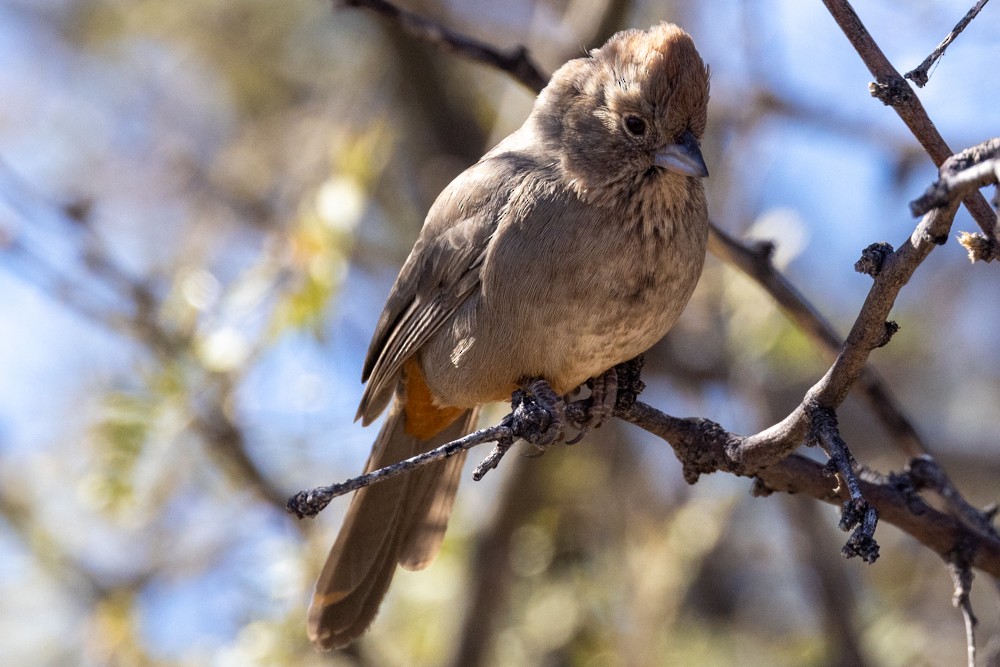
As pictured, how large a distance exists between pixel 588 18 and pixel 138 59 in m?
4.26

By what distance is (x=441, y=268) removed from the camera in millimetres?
4102

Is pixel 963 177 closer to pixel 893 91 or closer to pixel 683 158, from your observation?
pixel 893 91

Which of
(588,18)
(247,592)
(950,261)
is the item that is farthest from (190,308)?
(950,261)

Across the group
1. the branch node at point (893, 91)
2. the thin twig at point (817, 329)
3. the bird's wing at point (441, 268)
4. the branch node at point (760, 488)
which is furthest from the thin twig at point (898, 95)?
the bird's wing at point (441, 268)

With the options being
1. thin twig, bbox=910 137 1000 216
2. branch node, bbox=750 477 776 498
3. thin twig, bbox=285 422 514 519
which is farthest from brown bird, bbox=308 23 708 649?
thin twig, bbox=910 137 1000 216

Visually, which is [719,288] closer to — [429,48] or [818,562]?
[818,562]

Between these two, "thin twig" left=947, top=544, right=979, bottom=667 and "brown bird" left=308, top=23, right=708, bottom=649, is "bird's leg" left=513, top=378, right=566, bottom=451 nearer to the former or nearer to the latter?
"brown bird" left=308, top=23, right=708, bottom=649

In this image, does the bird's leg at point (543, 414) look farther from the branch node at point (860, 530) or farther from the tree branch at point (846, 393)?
the branch node at point (860, 530)

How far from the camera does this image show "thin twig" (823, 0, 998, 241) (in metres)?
2.46

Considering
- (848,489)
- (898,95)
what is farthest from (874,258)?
(848,489)

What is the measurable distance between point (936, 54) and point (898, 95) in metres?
0.11

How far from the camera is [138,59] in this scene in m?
8.45

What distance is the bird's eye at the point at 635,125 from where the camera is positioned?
12.5 feet

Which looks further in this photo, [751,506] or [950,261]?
[950,261]
